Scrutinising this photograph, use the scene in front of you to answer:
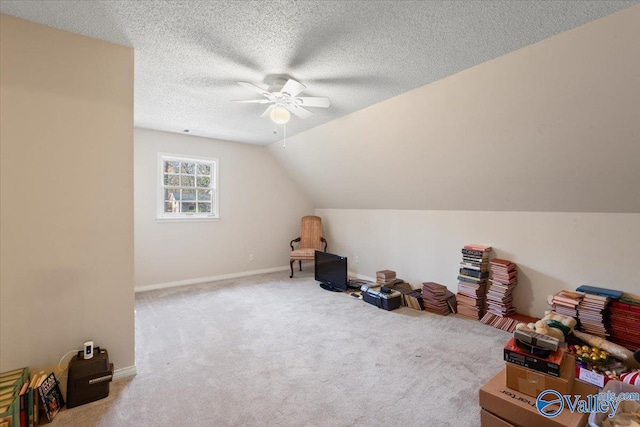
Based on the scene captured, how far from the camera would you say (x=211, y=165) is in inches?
196

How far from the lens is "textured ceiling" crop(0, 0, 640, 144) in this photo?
1689 mm

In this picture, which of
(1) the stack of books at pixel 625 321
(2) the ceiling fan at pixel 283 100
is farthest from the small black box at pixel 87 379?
(1) the stack of books at pixel 625 321

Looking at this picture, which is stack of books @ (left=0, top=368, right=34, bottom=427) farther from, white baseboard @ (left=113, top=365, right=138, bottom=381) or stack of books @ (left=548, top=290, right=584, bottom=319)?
stack of books @ (left=548, top=290, right=584, bottom=319)

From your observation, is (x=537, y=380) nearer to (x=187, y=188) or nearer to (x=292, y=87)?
(x=292, y=87)

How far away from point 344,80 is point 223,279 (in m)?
3.93

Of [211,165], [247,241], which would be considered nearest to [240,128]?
[211,165]

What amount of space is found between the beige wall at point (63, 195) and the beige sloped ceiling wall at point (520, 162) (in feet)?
8.30

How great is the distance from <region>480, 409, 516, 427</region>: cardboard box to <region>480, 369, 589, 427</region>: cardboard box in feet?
0.05

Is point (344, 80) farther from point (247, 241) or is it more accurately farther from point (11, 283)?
point (247, 241)

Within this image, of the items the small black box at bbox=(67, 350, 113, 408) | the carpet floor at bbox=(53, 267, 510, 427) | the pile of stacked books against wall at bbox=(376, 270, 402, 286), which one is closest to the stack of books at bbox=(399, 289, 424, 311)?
the carpet floor at bbox=(53, 267, 510, 427)

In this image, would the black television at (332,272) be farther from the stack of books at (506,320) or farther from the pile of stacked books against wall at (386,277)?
the stack of books at (506,320)

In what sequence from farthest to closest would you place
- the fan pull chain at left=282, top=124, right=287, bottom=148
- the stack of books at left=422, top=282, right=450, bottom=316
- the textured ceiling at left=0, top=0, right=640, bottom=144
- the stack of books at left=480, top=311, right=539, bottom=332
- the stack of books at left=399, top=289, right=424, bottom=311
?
1. the fan pull chain at left=282, top=124, right=287, bottom=148
2. the stack of books at left=399, top=289, right=424, bottom=311
3. the stack of books at left=422, top=282, right=450, bottom=316
4. the stack of books at left=480, top=311, right=539, bottom=332
5. the textured ceiling at left=0, top=0, right=640, bottom=144

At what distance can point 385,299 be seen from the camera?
362cm

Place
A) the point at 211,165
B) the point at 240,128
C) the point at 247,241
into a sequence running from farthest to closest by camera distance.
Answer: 1. the point at 247,241
2. the point at 211,165
3. the point at 240,128
